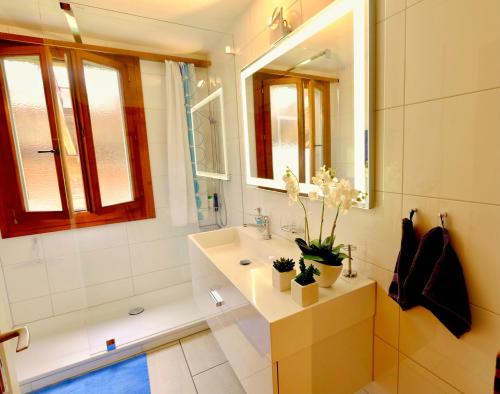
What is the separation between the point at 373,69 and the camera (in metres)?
1.03

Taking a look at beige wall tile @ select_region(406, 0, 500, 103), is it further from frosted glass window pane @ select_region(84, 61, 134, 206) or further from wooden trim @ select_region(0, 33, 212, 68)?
frosted glass window pane @ select_region(84, 61, 134, 206)

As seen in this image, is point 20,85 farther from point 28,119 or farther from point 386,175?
point 386,175

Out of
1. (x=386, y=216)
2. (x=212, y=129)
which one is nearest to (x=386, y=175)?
(x=386, y=216)

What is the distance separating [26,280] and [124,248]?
29.6 inches

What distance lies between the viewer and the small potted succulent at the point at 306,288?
3.32 ft

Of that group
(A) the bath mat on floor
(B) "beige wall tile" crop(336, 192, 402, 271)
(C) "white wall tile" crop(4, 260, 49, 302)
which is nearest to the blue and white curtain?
(C) "white wall tile" crop(4, 260, 49, 302)

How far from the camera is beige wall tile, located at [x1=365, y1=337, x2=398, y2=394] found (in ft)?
3.71

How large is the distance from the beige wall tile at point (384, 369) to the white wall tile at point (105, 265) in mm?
2178

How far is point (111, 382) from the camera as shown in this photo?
→ 69.2 inches

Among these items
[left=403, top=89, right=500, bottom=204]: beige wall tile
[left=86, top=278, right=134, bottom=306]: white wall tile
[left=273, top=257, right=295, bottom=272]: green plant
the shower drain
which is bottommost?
the shower drain

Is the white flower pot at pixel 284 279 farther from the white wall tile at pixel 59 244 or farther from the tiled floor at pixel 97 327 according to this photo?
the white wall tile at pixel 59 244

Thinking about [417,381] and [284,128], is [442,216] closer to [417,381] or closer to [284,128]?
[417,381]

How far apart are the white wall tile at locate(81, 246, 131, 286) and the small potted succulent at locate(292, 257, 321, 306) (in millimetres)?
2007

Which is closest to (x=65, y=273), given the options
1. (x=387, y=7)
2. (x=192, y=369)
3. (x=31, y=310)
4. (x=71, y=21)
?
(x=31, y=310)
